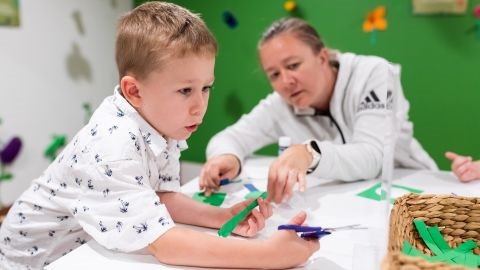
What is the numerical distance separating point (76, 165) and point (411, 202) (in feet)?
1.77

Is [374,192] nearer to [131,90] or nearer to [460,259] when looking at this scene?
Answer: [460,259]

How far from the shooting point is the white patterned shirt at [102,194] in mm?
653

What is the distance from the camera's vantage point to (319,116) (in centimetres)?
140

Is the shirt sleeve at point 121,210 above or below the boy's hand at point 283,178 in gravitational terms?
above

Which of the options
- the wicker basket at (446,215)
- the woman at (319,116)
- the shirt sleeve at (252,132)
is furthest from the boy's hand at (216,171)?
the wicker basket at (446,215)

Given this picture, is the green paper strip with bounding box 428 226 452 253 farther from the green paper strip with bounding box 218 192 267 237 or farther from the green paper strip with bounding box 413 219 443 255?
the green paper strip with bounding box 218 192 267 237

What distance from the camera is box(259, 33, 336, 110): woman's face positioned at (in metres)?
1.31

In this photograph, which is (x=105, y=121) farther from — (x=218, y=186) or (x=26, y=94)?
(x=26, y=94)

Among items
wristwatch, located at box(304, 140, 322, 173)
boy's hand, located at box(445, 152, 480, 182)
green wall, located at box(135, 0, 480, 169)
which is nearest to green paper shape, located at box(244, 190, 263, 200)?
wristwatch, located at box(304, 140, 322, 173)

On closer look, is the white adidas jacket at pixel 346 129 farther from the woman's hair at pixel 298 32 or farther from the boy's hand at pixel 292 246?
the boy's hand at pixel 292 246

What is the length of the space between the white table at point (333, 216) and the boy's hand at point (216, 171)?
1.1 inches

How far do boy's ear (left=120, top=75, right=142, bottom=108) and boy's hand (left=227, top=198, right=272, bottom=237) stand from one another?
0.26 m

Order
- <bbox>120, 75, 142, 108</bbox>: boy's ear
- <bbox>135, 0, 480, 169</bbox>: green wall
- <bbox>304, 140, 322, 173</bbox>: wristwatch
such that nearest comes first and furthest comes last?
1. <bbox>120, 75, 142, 108</bbox>: boy's ear
2. <bbox>304, 140, 322, 173</bbox>: wristwatch
3. <bbox>135, 0, 480, 169</bbox>: green wall

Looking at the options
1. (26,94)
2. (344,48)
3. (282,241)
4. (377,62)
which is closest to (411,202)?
(282,241)
